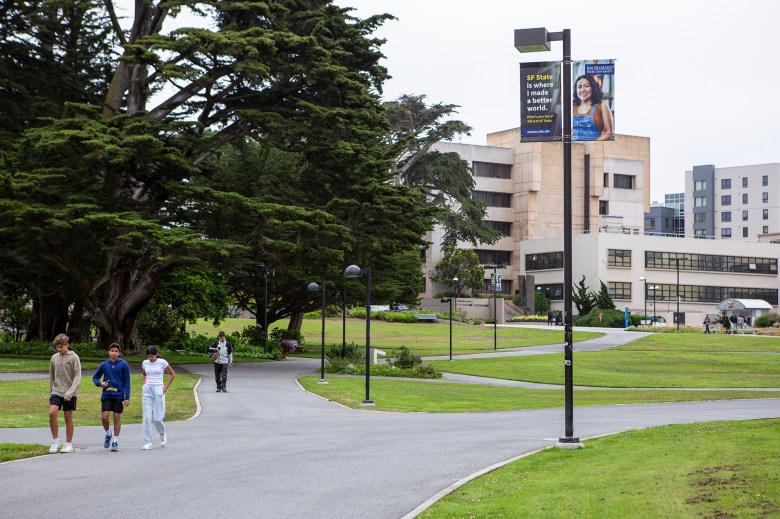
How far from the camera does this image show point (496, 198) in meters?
116

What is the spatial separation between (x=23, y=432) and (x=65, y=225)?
19.2 m

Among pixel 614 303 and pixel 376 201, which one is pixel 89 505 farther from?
pixel 614 303

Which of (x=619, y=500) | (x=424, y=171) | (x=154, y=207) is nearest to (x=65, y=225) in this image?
(x=154, y=207)

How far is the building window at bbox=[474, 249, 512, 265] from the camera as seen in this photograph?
114562 mm

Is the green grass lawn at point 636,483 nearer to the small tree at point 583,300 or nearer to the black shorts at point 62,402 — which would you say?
the black shorts at point 62,402

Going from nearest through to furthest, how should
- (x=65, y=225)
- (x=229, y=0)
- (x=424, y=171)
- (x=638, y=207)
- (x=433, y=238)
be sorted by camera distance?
(x=65, y=225), (x=229, y=0), (x=424, y=171), (x=433, y=238), (x=638, y=207)

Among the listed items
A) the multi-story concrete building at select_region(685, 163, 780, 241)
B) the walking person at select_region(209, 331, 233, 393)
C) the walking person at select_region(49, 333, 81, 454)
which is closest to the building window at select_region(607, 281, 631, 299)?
the multi-story concrete building at select_region(685, 163, 780, 241)

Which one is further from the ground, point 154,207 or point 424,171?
point 424,171

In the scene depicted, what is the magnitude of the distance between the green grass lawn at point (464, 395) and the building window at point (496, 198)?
7638cm

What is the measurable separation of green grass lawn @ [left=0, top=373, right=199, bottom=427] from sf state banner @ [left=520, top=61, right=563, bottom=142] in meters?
11.6

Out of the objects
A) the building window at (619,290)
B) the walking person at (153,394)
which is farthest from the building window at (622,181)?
the walking person at (153,394)

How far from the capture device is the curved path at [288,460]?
1119cm

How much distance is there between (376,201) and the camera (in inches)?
1677

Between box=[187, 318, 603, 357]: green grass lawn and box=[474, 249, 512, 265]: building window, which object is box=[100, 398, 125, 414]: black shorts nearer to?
box=[187, 318, 603, 357]: green grass lawn
